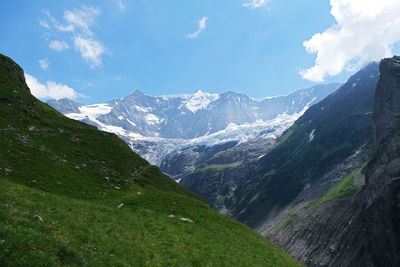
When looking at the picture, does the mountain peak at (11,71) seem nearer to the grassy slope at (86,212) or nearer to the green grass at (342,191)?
the grassy slope at (86,212)

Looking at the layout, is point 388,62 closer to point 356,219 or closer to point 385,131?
point 385,131

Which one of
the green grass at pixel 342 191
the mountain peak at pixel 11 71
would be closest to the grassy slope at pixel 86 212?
the mountain peak at pixel 11 71

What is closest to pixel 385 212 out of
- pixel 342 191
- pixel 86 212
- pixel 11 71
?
pixel 86 212

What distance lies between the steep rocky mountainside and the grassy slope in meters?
53.4

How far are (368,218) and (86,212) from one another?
9331 cm

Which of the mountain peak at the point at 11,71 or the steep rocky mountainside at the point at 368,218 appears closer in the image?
the mountain peak at the point at 11,71

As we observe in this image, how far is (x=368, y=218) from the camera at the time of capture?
8525 centimetres

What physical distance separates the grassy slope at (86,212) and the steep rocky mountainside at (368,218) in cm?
5342

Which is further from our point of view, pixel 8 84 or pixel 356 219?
pixel 356 219

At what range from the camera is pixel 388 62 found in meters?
179

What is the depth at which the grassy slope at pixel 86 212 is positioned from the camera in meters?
16.4

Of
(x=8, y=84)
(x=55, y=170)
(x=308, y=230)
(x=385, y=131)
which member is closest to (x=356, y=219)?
(x=308, y=230)

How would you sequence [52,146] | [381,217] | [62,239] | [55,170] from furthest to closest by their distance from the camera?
[381,217], [52,146], [55,170], [62,239]

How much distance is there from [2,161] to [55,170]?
721 cm
